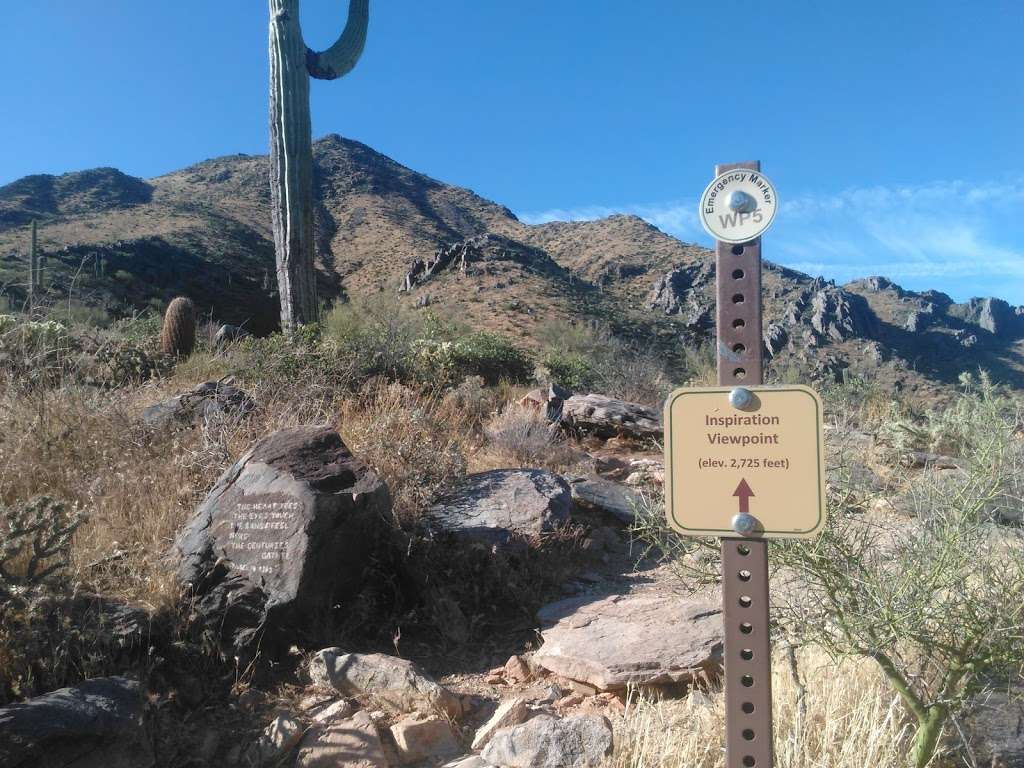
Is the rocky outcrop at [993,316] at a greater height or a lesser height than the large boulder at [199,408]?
greater

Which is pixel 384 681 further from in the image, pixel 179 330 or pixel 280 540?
pixel 179 330

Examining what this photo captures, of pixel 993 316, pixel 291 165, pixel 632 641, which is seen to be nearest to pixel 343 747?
pixel 632 641

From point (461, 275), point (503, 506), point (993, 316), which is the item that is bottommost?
point (503, 506)

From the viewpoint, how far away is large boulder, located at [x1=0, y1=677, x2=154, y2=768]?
9.27 ft

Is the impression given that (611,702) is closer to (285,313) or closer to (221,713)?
(221,713)

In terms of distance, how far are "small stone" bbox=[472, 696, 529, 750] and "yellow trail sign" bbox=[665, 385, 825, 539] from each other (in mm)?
1802

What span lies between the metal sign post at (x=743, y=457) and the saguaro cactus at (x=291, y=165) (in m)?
9.10

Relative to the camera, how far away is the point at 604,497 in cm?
629

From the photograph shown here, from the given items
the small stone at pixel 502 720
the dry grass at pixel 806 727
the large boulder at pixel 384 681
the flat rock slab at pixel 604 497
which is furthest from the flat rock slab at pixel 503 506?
the dry grass at pixel 806 727

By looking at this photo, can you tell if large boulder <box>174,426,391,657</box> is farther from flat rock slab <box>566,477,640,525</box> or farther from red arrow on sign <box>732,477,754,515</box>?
red arrow on sign <box>732,477,754,515</box>

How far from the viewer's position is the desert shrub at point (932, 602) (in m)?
2.83

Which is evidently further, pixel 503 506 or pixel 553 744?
pixel 503 506

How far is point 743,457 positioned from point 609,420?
6.79 metres

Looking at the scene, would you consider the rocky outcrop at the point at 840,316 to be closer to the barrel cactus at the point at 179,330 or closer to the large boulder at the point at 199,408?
the barrel cactus at the point at 179,330
